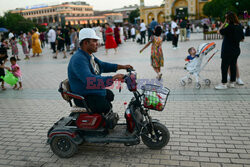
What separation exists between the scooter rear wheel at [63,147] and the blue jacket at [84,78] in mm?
732

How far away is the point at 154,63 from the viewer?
7.29 meters

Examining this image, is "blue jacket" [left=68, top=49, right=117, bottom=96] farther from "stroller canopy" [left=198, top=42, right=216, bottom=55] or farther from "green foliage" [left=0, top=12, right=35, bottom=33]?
"green foliage" [left=0, top=12, right=35, bottom=33]

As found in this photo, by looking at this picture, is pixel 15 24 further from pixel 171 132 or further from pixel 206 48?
pixel 171 132

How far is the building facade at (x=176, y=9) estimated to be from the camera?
5978 cm

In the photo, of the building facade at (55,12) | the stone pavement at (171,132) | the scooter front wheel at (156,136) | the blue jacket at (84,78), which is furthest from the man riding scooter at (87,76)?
the building facade at (55,12)

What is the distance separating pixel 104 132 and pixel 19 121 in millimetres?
2452

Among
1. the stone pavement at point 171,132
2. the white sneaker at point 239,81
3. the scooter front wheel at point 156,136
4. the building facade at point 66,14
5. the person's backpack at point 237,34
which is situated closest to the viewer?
the stone pavement at point 171,132

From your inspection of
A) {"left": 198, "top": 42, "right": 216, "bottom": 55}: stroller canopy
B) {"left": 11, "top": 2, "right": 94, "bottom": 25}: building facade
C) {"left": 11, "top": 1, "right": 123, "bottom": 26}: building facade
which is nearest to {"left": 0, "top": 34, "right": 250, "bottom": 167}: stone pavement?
{"left": 198, "top": 42, "right": 216, "bottom": 55}: stroller canopy

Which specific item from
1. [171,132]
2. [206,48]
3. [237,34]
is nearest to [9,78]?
[171,132]

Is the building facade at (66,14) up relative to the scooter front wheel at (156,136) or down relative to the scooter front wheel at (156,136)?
up

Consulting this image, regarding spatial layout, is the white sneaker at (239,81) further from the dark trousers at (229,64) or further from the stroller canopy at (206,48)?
the stroller canopy at (206,48)

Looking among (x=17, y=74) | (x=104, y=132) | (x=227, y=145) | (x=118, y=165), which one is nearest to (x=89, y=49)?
(x=104, y=132)

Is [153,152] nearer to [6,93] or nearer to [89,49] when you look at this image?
[89,49]

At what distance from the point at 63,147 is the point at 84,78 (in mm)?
1145
